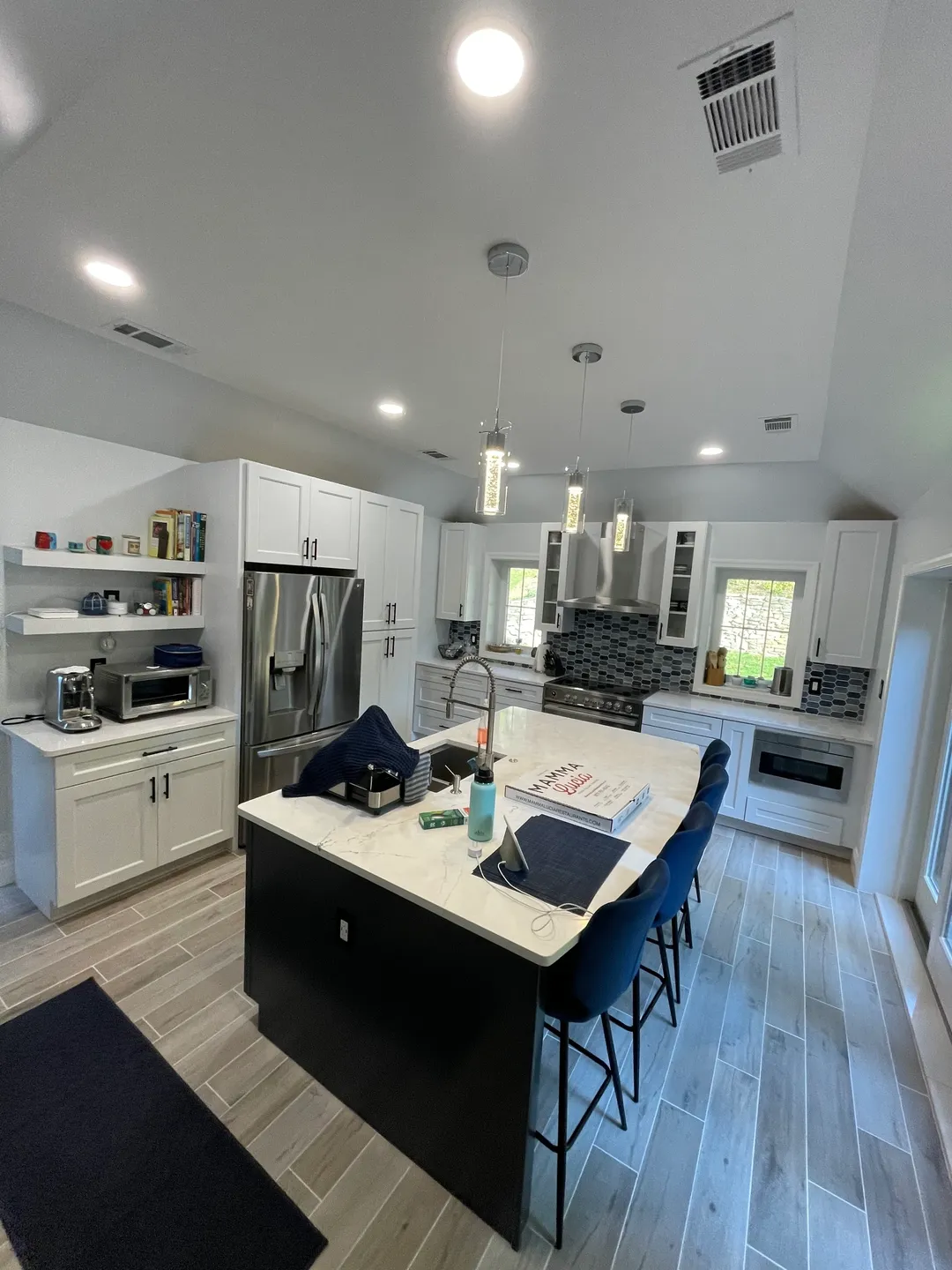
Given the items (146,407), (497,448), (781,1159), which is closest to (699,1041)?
(781,1159)

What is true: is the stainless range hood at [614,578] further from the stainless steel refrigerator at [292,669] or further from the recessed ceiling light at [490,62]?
the recessed ceiling light at [490,62]

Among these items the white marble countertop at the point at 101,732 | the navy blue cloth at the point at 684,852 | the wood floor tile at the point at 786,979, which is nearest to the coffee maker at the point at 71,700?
the white marble countertop at the point at 101,732

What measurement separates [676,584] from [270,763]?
334cm

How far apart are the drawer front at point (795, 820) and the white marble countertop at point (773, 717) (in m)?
0.55

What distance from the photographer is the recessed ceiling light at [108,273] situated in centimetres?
189

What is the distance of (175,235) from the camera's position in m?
1.68

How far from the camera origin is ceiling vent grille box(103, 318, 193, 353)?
7.71ft

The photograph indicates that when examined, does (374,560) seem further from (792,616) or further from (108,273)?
(792,616)

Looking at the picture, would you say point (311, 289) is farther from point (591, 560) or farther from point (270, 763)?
point (591, 560)

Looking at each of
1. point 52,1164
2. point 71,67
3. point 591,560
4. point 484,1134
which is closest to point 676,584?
point 591,560

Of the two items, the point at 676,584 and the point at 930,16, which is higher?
the point at 930,16

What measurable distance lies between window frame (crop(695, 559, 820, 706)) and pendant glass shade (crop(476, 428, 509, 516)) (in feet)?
9.64

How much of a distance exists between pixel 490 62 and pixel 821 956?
350 cm

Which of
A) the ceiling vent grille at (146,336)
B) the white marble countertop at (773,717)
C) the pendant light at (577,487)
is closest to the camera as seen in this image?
the pendant light at (577,487)
